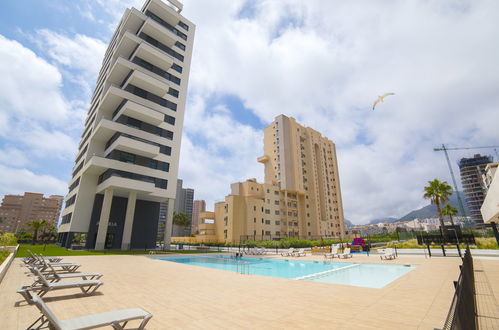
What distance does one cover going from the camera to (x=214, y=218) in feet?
182

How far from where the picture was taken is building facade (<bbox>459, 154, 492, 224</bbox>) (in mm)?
129750

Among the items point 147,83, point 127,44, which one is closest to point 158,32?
point 127,44

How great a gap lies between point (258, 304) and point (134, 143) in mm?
30026

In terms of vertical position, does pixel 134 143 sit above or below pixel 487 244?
above

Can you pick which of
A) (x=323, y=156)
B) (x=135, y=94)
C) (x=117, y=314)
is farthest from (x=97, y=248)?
(x=323, y=156)

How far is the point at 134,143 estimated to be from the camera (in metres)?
31.0

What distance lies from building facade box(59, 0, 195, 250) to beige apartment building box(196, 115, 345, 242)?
18.8 m

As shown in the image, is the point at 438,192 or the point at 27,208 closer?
the point at 438,192

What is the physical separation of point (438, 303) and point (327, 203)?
6723 cm

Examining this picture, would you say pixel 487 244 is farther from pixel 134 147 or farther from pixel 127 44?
pixel 127 44

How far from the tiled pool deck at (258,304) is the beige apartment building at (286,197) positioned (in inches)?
1547

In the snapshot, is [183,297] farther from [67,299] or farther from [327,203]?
[327,203]

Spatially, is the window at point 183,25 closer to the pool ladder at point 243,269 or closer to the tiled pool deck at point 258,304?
the pool ladder at point 243,269

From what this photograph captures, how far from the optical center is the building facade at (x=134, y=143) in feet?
102
